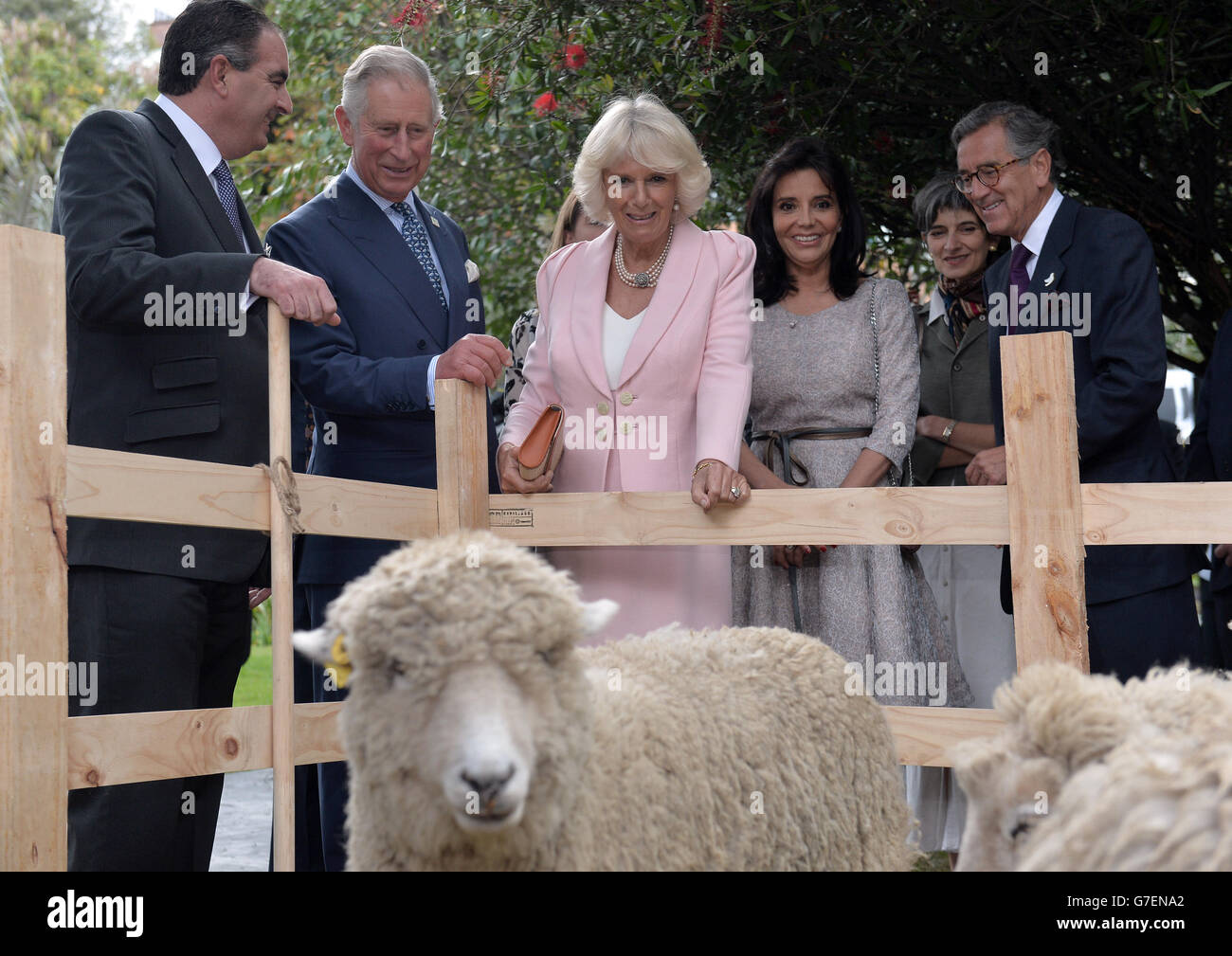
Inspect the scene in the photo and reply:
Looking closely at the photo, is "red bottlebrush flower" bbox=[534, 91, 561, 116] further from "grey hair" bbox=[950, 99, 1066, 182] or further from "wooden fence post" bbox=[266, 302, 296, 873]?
"wooden fence post" bbox=[266, 302, 296, 873]

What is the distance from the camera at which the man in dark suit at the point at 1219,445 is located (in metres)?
4.10

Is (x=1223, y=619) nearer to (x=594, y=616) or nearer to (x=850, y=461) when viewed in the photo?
(x=850, y=461)

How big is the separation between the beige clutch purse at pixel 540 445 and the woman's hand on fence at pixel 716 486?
0.43m

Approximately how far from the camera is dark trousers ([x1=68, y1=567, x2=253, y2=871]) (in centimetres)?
291

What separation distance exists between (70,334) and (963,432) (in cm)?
296

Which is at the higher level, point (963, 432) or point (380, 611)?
point (963, 432)

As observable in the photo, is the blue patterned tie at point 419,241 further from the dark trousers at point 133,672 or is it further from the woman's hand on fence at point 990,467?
the woman's hand on fence at point 990,467

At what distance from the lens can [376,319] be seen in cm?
364

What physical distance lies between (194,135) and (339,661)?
2.00m

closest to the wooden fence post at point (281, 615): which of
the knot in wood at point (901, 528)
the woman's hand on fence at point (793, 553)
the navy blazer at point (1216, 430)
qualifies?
the knot in wood at point (901, 528)

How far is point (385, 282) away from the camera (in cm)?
369

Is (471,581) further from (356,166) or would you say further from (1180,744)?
(356,166)

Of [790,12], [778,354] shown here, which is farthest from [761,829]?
[790,12]
